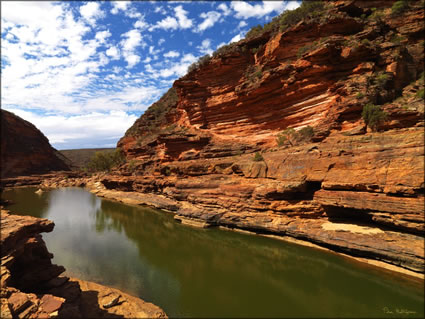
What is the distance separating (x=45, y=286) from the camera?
25.9ft

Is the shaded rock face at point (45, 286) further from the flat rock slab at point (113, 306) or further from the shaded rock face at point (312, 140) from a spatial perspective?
the shaded rock face at point (312, 140)

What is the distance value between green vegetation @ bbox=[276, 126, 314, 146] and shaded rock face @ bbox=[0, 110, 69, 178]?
190ft

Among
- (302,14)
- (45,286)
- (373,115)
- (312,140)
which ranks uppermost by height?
(302,14)

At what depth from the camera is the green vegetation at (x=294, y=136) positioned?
19.4 meters

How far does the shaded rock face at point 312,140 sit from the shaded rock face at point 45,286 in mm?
9901

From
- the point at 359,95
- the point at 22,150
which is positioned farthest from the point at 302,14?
the point at 22,150

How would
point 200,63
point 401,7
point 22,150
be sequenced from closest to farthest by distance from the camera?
point 401,7
point 200,63
point 22,150

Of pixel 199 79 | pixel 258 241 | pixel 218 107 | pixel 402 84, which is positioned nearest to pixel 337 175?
pixel 258 241

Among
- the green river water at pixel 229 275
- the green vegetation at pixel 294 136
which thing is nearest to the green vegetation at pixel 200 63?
the green vegetation at pixel 294 136

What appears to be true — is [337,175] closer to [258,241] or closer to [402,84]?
[258,241]

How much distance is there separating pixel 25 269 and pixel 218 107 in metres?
25.3

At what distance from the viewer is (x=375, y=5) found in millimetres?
25672

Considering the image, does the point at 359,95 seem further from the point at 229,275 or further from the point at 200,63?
the point at 200,63

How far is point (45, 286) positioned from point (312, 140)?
1925 cm
